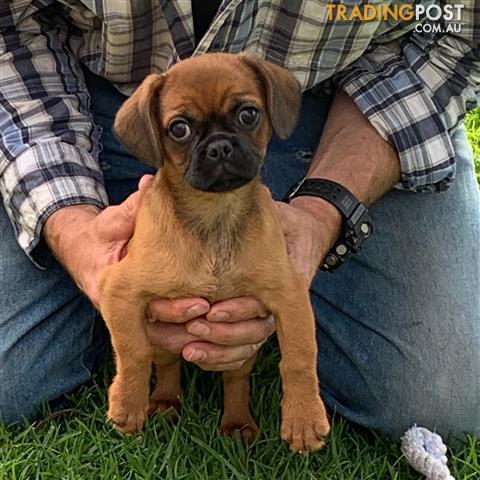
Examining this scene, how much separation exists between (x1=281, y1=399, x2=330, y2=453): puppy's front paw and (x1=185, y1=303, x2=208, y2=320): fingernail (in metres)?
0.33

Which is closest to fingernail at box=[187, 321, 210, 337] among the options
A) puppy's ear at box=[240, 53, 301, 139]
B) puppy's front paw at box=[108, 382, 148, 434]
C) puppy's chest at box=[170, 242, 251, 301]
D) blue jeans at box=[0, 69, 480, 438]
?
puppy's chest at box=[170, 242, 251, 301]

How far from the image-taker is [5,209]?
139 inches

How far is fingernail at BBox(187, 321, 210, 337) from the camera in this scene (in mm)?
2900

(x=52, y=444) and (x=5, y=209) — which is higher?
(x=5, y=209)

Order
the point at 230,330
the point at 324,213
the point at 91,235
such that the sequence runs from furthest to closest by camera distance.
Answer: the point at 324,213 → the point at 91,235 → the point at 230,330

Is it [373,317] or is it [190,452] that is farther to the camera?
[373,317]

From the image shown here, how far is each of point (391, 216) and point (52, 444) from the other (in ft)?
4.29

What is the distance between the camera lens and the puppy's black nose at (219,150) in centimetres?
257

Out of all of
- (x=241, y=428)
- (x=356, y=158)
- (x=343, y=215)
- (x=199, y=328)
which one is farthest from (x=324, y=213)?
(x=241, y=428)

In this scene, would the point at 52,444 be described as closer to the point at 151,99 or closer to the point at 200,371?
the point at 200,371

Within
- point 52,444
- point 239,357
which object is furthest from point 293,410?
point 52,444

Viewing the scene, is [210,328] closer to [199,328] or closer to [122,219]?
[199,328]

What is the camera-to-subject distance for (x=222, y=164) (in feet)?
8.45

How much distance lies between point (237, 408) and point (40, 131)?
1.06m
